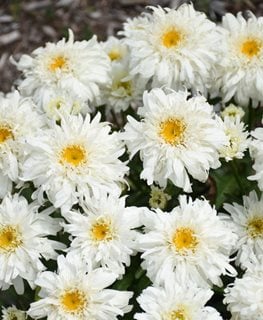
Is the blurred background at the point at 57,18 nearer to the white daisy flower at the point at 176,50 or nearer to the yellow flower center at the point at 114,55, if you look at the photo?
the yellow flower center at the point at 114,55

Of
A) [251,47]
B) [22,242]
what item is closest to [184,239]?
[22,242]

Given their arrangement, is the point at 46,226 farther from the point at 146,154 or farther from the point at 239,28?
the point at 239,28

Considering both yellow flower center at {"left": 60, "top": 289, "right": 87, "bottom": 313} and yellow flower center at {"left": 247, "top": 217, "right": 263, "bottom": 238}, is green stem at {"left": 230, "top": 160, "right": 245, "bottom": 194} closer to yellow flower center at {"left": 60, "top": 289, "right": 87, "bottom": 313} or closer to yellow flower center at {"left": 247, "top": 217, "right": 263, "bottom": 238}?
yellow flower center at {"left": 247, "top": 217, "right": 263, "bottom": 238}

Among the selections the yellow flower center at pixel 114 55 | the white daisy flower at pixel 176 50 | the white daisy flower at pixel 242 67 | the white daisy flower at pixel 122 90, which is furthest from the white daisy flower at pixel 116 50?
the white daisy flower at pixel 242 67

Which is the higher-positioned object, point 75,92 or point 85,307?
point 75,92

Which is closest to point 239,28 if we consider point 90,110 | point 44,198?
point 90,110

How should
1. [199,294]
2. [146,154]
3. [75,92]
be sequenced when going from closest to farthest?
[199,294] → [146,154] → [75,92]

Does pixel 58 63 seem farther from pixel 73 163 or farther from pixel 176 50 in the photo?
pixel 73 163
